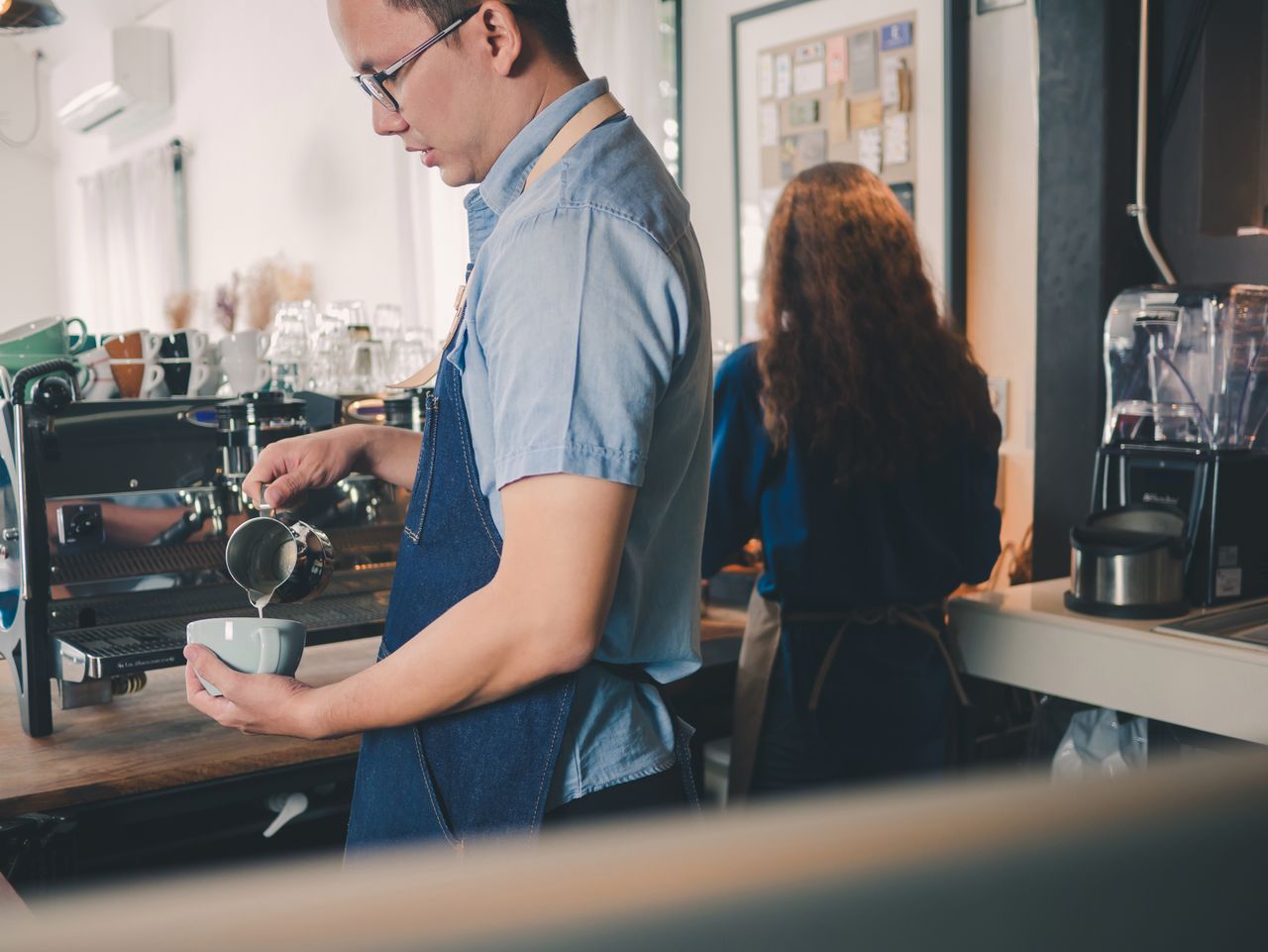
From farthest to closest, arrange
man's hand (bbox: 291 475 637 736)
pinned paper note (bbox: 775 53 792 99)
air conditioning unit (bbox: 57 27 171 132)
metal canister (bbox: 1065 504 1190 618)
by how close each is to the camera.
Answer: air conditioning unit (bbox: 57 27 171 132) < pinned paper note (bbox: 775 53 792 99) < metal canister (bbox: 1065 504 1190 618) < man's hand (bbox: 291 475 637 736)

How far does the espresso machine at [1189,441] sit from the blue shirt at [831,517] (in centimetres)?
24

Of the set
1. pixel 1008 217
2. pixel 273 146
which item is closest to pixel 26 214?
pixel 273 146

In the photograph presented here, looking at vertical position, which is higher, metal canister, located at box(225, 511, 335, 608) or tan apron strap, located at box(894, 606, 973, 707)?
metal canister, located at box(225, 511, 335, 608)

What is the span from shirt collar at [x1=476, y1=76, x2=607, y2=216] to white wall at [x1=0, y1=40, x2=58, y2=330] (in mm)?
9303

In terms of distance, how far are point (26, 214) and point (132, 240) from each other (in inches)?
69.8

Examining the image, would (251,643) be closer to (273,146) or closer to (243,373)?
(243,373)

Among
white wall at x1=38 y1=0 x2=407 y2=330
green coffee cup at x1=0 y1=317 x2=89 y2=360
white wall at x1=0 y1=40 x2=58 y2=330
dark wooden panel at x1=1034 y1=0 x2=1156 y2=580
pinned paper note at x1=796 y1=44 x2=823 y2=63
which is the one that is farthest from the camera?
white wall at x1=0 y1=40 x2=58 y2=330

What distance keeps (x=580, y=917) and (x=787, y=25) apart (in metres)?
3.85

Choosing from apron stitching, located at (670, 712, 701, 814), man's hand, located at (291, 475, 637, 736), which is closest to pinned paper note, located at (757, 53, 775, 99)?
apron stitching, located at (670, 712, 701, 814)

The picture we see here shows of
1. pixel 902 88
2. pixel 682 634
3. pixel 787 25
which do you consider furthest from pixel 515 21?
pixel 787 25

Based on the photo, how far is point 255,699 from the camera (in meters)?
1.03

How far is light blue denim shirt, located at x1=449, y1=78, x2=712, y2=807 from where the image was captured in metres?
0.86

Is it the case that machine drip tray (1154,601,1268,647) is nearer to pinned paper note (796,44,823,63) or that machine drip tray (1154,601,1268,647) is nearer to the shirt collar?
the shirt collar

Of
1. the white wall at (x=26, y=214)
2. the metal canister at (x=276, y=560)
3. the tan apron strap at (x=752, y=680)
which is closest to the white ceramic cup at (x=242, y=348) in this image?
the metal canister at (x=276, y=560)
